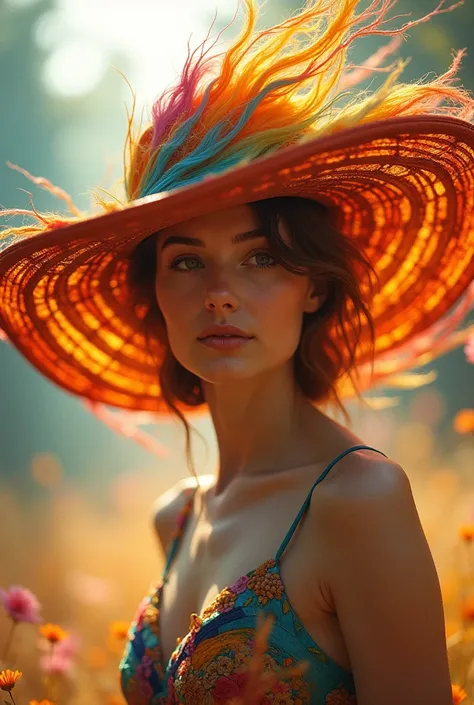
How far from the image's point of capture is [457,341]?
1865 millimetres

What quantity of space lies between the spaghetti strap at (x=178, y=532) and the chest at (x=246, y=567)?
0.01m

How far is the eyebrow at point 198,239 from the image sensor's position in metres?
1.45

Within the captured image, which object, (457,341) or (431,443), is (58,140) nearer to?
(431,443)

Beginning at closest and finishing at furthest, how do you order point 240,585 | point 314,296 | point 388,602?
point 388,602
point 240,585
point 314,296

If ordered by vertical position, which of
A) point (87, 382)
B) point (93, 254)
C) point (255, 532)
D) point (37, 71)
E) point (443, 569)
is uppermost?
point (37, 71)

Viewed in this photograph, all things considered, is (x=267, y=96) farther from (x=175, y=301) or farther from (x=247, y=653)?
(x=247, y=653)

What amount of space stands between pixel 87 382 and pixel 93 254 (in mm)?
469

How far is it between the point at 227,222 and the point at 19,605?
892mm

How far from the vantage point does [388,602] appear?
1207mm

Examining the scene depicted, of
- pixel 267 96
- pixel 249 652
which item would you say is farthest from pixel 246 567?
pixel 267 96

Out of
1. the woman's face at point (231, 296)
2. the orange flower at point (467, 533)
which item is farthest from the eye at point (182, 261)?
the orange flower at point (467, 533)

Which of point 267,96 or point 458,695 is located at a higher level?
point 267,96

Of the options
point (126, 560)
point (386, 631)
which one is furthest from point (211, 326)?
point (126, 560)

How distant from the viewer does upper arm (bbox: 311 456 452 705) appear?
1211 millimetres
